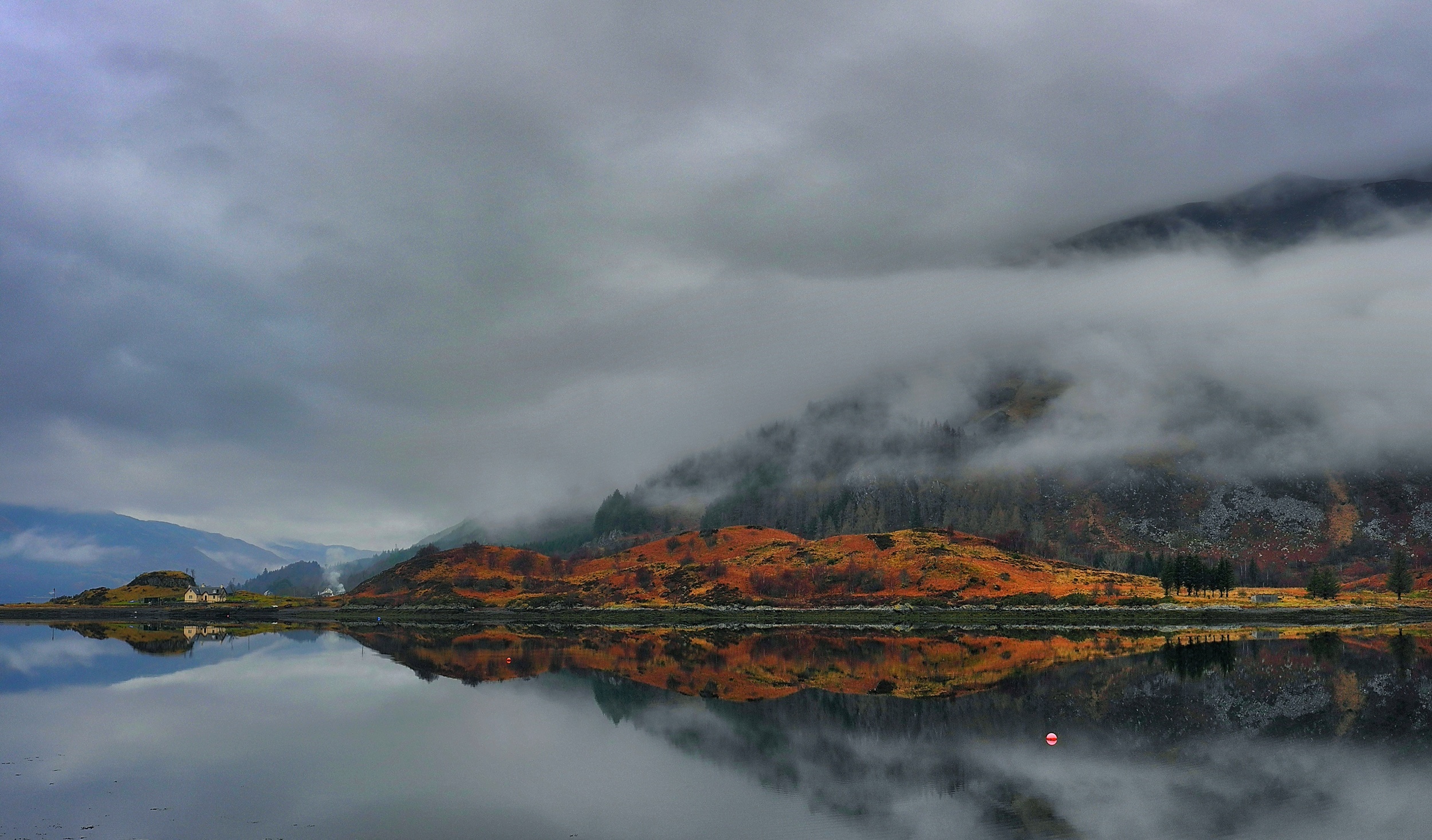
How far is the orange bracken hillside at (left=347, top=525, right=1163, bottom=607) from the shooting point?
15075cm

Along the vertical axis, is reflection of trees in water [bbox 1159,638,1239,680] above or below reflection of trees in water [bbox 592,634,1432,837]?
below

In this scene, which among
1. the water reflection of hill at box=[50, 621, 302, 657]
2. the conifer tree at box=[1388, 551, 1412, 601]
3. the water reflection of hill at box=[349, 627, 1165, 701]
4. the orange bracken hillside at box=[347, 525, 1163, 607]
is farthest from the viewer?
the conifer tree at box=[1388, 551, 1412, 601]

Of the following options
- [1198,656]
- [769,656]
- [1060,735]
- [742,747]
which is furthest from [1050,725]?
[769,656]

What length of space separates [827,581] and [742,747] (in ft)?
404

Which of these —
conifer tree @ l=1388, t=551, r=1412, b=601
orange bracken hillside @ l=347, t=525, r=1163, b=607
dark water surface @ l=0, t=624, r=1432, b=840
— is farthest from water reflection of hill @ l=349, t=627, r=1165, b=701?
conifer tree @ l=1388, t=551, r=1412, b=601

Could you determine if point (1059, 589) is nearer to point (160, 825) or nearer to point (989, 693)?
point (989, 693)

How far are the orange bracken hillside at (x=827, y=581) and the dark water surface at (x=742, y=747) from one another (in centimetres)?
6977

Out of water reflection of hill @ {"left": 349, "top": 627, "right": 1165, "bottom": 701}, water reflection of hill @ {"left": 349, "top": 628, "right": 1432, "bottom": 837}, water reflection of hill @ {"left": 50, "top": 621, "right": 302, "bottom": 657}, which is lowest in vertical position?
water reflection of hill @ {"left": 50, "top": 621, "right": 302, "bottom": 657}

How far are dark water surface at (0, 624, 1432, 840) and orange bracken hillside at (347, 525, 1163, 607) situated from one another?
69766mm

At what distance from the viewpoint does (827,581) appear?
16412 cm

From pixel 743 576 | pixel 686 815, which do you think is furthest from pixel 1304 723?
pixel 743 576

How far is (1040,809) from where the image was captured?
101ft

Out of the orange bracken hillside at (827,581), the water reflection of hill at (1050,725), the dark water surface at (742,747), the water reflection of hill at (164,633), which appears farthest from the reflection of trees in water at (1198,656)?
the water reflection of hill at (164,633)

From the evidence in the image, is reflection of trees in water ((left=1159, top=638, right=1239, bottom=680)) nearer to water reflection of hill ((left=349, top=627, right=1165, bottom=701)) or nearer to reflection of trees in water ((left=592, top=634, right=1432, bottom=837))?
reflection of trees in water ((left=592, top=634, right=1432, bottom=837))
